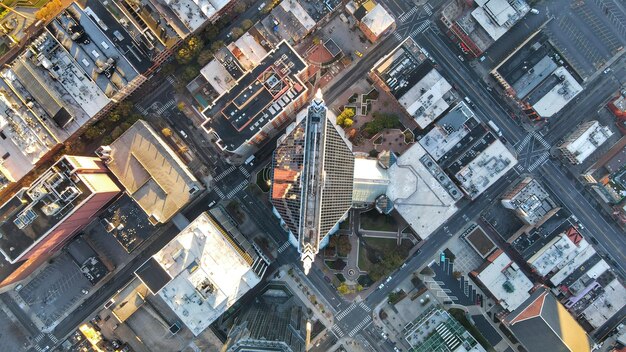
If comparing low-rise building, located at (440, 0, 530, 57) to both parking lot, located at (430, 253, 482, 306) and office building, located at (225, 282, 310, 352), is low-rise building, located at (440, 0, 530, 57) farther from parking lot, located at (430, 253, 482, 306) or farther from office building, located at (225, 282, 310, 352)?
office building, located at (225, 282, 310, 352)

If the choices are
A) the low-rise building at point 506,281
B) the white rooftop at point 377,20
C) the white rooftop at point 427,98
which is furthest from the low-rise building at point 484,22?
the low-rise building at point 506,281

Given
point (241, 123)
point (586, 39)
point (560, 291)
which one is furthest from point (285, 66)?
point (560, 291)

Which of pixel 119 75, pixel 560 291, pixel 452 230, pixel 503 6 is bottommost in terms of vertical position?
pixel 560 291

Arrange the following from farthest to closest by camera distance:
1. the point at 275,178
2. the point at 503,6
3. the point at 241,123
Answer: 1. the point at 503,6
2. the point at 241,123
3. the point at 275,178

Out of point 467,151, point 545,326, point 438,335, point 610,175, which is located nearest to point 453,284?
point 438,335

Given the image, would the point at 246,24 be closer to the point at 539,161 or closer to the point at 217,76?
the point at 217,76

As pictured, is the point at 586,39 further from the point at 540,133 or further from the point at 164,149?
the point at 164,149
